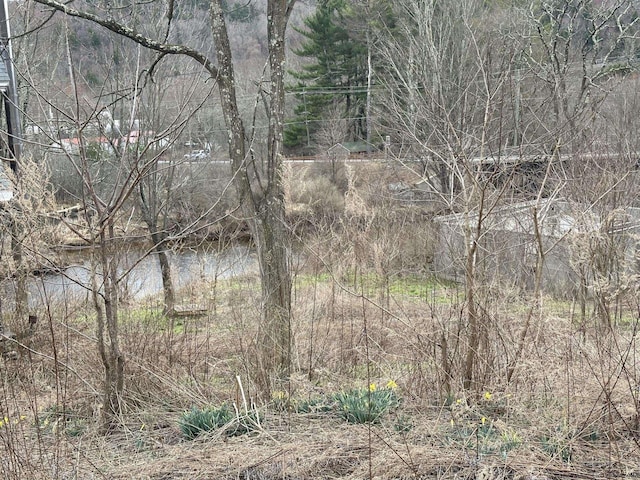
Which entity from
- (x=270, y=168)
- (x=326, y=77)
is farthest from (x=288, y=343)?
(x=326, y=77)

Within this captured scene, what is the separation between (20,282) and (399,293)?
6237mm

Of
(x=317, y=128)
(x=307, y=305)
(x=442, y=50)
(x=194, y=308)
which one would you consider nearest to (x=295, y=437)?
(x=307, y=305)

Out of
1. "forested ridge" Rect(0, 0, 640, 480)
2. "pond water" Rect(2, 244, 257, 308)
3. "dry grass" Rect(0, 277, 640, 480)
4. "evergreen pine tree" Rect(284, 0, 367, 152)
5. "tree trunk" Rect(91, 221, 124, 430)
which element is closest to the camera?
"dry grass" Rect(0, 277, 640, 480)

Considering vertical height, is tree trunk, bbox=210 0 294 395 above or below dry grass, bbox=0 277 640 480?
above

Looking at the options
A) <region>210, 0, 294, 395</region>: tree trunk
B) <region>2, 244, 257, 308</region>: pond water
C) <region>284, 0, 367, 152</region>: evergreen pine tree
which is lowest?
<region>2, 244, 257, 308</region>: pond water

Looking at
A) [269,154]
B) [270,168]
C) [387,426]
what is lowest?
[387,426]

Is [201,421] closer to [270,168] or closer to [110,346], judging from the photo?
[110,346]

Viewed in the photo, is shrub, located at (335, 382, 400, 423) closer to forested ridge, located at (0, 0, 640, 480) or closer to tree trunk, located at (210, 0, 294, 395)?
forested ridge, located at (0, 0, 640, 480)

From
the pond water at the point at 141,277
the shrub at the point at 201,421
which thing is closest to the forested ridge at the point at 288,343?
the shrub at the point at 201,421

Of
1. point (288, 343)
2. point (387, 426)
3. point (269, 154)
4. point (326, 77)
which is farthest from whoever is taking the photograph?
point (326, 77)

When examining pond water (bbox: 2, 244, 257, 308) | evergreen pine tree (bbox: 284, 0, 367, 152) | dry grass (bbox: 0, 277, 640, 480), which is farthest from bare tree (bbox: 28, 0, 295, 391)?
evergreen pine tree (bbox: 284, 0, 367, 152)

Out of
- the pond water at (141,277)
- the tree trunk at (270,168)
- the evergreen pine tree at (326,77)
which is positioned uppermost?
the evergreen pine tree at (326,77)

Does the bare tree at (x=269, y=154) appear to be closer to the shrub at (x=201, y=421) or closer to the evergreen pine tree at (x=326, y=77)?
the shrub at (x=201, y=421)

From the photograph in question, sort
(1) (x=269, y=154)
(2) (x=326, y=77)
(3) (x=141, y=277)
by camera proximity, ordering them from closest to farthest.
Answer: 1. (1) (x=269, y=154)
2. (3) (x=141, y=277)
3. (2) (x=326, y=77)
